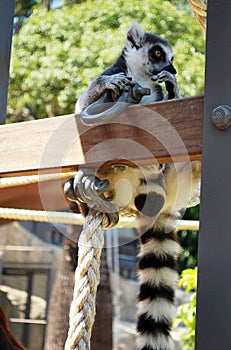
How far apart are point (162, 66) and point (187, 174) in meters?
0.49

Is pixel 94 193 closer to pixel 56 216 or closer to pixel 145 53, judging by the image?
pixel 145 53

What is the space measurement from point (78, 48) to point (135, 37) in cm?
508

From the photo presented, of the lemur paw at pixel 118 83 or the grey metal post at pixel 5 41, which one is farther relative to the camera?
the grey metal post at pixel 5 41

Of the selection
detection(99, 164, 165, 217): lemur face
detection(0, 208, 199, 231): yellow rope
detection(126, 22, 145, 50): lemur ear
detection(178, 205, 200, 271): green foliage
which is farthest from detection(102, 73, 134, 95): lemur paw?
detection(178, 205, 200, 271): green foliage

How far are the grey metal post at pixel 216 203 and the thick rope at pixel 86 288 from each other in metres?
0.34

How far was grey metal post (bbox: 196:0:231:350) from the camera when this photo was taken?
104 centimetres

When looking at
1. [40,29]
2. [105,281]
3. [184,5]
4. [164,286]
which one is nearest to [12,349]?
[164,286]

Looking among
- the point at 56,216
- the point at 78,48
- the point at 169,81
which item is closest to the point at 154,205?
the point at 169,81

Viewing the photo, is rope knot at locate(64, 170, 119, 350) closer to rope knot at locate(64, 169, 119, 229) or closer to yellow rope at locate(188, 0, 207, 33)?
rope knot at locate(64, 169, 119, 229)

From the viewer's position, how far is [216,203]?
1.09 metres

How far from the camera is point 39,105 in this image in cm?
795

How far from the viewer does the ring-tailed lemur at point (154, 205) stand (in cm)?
172

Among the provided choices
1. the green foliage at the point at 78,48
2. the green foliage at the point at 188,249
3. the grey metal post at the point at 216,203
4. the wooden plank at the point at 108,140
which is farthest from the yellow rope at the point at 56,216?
the green foliage at the point at 188,249

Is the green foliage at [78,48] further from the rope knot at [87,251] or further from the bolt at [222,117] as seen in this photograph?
the bolt at [222,117]
